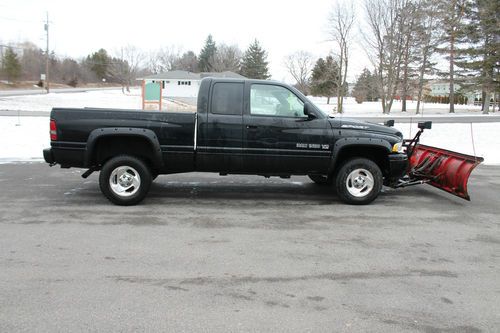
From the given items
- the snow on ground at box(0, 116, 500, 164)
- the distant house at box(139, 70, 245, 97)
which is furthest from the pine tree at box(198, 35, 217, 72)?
the snow on ground at box(0, 116, 500, 164)

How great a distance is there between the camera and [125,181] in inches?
273

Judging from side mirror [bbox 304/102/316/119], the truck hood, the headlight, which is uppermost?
side mirror [bbox 304/102/316/119]

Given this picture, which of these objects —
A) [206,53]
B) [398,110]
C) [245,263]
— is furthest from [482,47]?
[206,53]

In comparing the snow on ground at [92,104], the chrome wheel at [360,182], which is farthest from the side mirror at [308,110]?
the snow on ground at [92,104]

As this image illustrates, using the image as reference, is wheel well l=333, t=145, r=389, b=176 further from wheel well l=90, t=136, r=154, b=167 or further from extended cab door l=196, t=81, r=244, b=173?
wheel well l=90, t=136, r=154, b=167

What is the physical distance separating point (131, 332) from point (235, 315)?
0.81 m

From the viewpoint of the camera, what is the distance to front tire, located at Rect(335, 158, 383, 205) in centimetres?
717

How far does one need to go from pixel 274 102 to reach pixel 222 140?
1.03 meters

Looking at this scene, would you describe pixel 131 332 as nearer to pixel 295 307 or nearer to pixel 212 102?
pixel 295 307

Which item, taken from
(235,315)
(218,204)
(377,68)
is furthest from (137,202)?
(377,68)

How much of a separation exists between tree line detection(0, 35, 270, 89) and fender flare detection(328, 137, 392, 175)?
68102 millimetres

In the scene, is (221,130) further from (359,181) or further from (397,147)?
(397,147)

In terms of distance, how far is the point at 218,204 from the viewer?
7168 millimetres

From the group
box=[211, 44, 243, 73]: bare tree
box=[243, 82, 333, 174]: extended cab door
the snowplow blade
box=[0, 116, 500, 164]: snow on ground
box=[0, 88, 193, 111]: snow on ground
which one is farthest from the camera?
box=[211, 44, 243, 73]: bare tree
